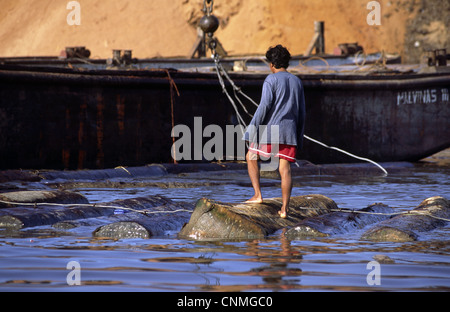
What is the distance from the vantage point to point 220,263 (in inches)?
198

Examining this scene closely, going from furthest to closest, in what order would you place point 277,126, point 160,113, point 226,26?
point 226,26
point 160,113
point 277,126

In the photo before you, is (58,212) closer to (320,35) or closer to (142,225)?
(142,225)

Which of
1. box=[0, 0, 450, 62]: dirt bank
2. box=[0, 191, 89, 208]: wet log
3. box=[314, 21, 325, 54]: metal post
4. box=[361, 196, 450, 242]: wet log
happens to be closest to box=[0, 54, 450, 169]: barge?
box=[0, 191, 89, 208]: wet log

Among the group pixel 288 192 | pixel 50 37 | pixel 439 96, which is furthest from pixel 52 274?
pixel 50 37

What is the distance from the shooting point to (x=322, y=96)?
13578mm

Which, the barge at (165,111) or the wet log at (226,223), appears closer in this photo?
the wet log at (226,223)

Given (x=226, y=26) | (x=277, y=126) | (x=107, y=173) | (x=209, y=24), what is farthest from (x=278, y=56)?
(x=226, y=26)

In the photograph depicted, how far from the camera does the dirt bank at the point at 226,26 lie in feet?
110

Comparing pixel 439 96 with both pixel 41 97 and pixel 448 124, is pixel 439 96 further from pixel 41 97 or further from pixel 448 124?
pixel 41 97

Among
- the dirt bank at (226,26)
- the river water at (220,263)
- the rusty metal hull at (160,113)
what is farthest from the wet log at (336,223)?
the dirt bank at (226,26)

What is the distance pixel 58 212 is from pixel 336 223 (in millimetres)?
2316

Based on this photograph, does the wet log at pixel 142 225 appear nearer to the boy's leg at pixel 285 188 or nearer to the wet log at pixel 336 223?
the boy's leg at pixel 285 188

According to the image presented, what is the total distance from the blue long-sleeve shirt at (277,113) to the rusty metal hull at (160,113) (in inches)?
194

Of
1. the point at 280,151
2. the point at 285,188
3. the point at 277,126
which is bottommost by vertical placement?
the point at 285,188
